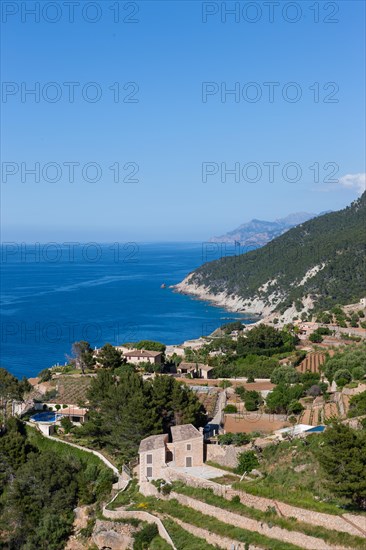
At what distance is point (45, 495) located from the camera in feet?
77.0

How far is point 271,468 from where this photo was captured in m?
20.3

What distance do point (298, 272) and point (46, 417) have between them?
74.9m

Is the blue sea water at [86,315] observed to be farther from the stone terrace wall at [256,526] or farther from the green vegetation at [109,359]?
the stone terrace wall at [256,526]

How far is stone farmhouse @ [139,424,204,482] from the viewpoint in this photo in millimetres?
21359

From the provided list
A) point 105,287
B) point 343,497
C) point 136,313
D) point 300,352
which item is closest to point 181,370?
point 300,352

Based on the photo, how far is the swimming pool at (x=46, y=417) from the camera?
3138cm

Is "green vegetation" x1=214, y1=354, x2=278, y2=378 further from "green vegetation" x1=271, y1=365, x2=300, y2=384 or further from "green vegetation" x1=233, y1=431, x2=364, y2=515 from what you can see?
"green vegetation" x1=233, y1=431, x2=364, y2=515

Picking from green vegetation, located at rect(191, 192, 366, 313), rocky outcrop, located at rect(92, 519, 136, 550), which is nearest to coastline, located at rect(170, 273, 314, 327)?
green vegetation, located at rect(191, 192, 366, 313)

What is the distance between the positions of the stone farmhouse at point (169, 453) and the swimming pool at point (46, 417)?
401 inches

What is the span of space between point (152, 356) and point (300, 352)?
32.5 ft

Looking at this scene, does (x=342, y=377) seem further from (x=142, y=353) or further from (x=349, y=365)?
(x=142, y=353)

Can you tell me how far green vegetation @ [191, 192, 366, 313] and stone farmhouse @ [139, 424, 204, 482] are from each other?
53318mm

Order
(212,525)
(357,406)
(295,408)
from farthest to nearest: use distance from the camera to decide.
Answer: (295,408)
(357,406)
(212,525)

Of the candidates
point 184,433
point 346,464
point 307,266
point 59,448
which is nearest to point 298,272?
point 307,266
